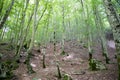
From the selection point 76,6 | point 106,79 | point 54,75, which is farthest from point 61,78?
point 76,6

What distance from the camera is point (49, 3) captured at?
612 inches

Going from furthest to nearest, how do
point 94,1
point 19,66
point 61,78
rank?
point 94,1 → point 19,66 → point 61,78

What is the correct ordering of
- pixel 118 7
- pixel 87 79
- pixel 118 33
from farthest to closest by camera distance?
pixel 118 7
pixel 87 79
pixel 118 33

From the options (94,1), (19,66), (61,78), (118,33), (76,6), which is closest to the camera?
(118,33)

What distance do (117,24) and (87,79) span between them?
3702 mm

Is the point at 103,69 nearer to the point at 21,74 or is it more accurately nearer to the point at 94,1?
the point at 21,74

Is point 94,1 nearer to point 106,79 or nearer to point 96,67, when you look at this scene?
point 96,67

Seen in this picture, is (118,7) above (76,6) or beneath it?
beneath

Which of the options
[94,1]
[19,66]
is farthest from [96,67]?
[94,1]

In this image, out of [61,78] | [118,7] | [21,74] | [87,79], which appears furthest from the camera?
[118,7]

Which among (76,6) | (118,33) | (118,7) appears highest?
(76,6)

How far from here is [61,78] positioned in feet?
31.3

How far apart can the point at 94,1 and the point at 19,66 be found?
9258 mm

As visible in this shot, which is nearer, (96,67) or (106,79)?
(106,79)
